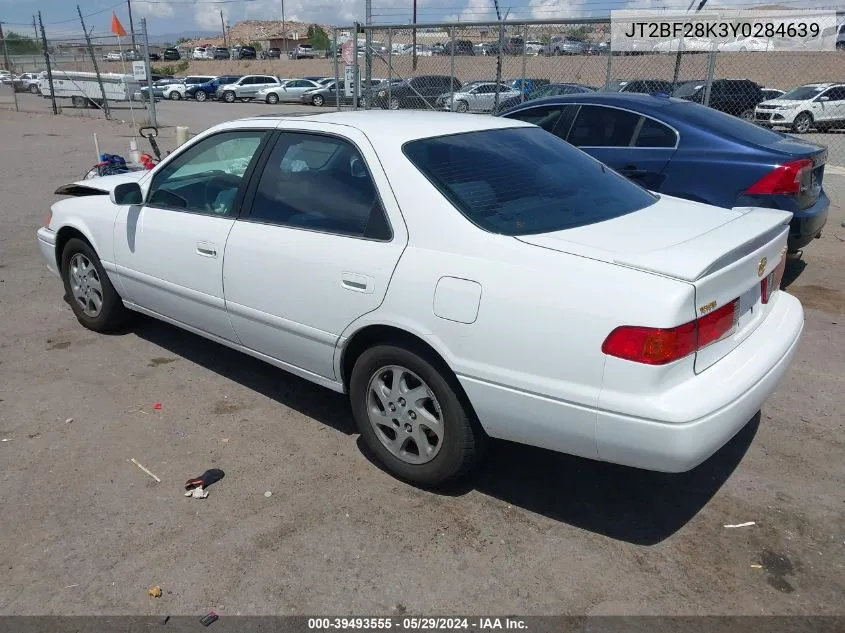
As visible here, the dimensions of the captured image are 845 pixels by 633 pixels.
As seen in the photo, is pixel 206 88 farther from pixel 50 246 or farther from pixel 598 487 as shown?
pixel 598 487

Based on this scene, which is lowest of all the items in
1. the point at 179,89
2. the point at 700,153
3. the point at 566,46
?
the point at 179,89

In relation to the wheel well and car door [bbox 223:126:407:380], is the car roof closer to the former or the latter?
car door [bbox 223:126:407:380]

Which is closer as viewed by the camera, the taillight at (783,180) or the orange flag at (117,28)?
the taillight at (783,180)

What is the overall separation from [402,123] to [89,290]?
9.49 ft

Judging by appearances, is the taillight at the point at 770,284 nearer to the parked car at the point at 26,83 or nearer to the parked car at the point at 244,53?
the parked car at the point at 26,83

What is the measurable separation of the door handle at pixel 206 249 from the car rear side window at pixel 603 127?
4.03 meters

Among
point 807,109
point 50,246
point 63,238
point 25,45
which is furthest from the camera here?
point 25,45

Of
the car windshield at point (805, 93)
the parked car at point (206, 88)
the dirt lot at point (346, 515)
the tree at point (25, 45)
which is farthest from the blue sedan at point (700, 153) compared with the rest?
the parked car at point (206, 88)

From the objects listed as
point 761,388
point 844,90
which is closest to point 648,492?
point 761,388

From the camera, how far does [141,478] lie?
3494 mm

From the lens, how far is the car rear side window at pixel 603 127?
644 centimetres

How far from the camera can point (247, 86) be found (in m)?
40.3

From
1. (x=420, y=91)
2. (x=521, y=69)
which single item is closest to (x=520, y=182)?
(x=420, y=91)

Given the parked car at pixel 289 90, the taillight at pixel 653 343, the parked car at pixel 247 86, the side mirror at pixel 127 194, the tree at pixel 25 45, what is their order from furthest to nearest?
the parked car at pixel 247 86 → the parked car at pixel 289 90 → the tree at pixel 25 45 → the side mirror at pixel 127 194 → the taillight at pixel 653 343
